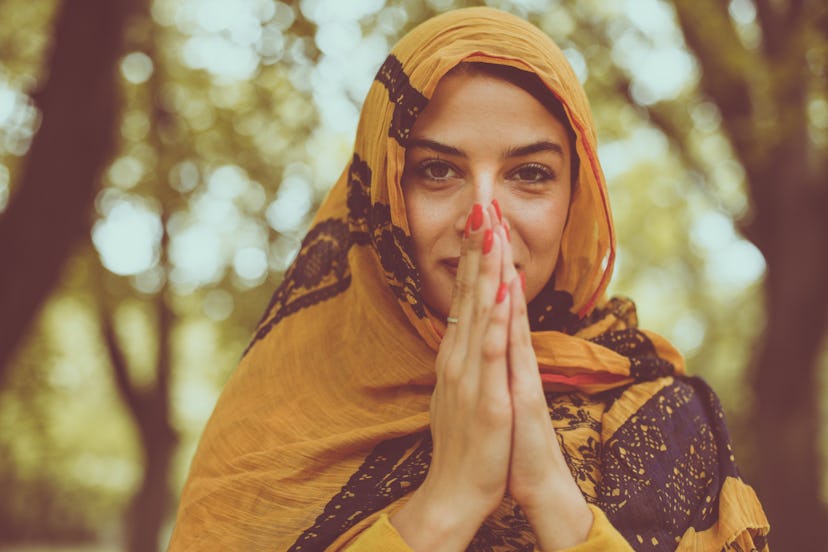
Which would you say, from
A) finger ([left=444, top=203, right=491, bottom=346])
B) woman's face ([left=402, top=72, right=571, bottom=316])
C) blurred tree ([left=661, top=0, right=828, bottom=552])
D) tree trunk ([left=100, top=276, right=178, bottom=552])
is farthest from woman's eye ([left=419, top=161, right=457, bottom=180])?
tree trunk ([left=100, top=276, right=178, bottom=552])

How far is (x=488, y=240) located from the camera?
1983 mm

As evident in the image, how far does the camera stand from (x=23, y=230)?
655cm

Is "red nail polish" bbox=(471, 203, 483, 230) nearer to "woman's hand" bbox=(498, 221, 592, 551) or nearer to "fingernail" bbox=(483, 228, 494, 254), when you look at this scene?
"fingernail" bbox=(483, 228, 494, 254)

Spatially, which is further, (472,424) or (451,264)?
(451,264)

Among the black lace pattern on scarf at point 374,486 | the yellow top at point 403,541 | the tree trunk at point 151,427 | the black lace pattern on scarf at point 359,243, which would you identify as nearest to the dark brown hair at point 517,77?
the black lace pattern on scarf at point 359,243

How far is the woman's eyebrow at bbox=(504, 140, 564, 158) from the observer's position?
2256 millimetres

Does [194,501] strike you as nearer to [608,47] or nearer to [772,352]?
[772,352]

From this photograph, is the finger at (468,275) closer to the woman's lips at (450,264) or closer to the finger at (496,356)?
the finger at (496,356)

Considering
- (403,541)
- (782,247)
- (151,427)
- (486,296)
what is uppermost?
(782,247)

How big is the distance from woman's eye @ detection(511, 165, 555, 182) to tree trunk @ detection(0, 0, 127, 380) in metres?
4.91

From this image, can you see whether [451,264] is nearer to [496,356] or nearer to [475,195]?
[475,195]

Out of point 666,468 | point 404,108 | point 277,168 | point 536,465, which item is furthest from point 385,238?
point 277,168

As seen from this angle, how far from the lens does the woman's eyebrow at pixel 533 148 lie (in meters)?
2.26

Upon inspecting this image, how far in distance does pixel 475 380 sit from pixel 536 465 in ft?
0.68
